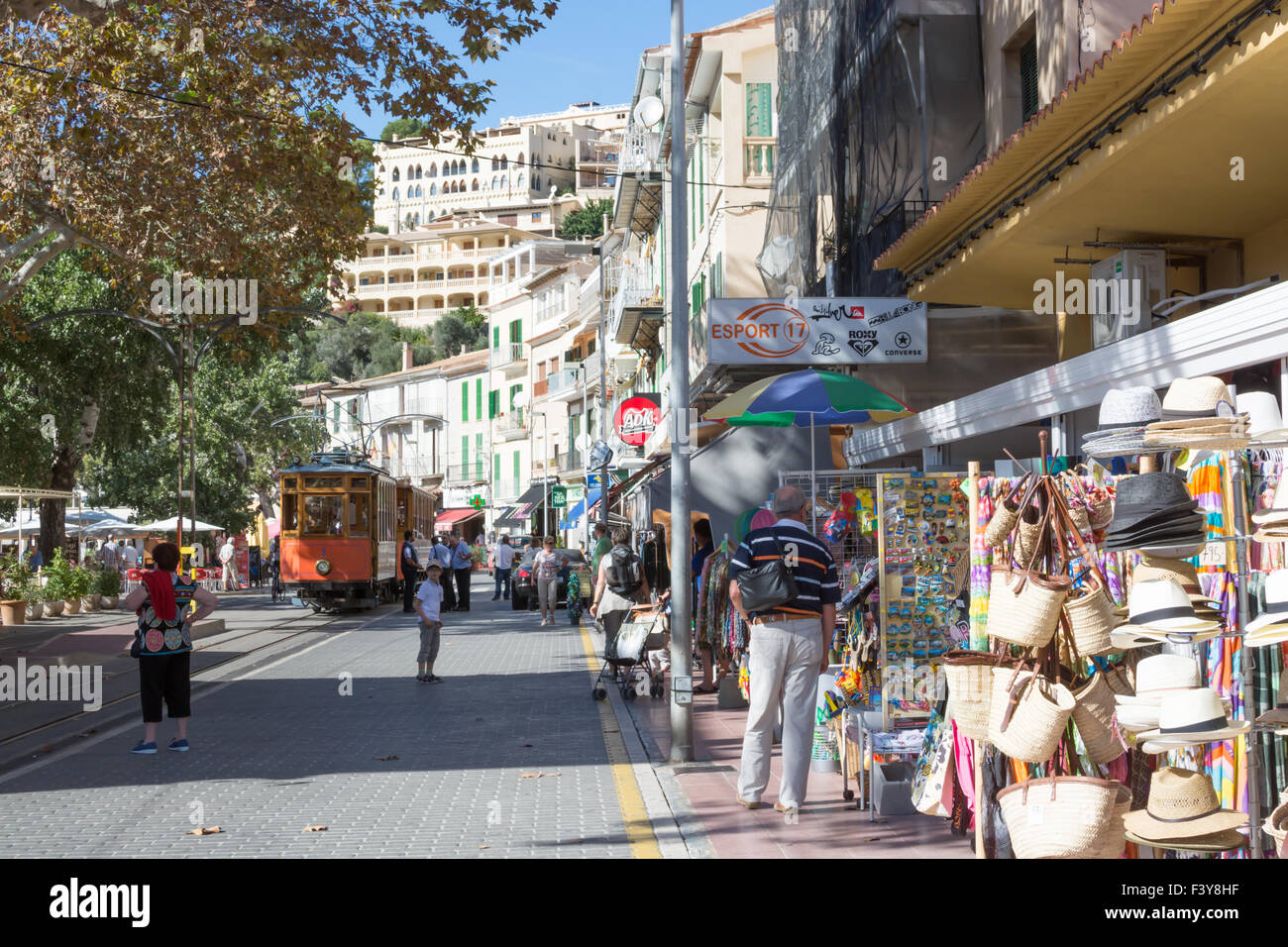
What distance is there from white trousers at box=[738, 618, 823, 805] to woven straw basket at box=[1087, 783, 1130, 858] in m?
2.63

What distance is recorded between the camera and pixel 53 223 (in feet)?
62.7

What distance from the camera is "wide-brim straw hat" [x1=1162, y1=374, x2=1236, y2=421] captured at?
235 inches

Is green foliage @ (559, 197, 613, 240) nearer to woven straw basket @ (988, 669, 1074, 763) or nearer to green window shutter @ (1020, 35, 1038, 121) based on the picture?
green window shutter @ (1020, 35, 1038, 121)

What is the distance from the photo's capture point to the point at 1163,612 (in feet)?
19.0

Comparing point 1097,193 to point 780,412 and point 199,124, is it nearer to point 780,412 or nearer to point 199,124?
point 780,412

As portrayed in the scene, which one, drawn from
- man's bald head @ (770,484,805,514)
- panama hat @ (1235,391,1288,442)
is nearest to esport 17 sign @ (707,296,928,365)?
man's bald head @ (770,484,805,514)

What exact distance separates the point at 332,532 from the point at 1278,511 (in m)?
28.1

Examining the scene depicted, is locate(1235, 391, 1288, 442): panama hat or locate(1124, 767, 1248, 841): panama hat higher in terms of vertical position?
locate(1235, 391, 1288, 442): panama hat

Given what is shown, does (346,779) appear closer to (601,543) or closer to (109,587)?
(601,543)

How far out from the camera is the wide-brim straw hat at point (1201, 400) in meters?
5.96

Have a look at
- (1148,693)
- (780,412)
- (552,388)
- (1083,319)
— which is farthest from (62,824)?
(552,388)

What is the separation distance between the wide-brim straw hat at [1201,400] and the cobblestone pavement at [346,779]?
3.54m

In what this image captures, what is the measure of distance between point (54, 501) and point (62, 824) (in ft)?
89.0
